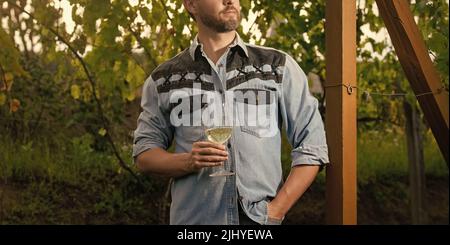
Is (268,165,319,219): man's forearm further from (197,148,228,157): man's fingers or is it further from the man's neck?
the man's neck

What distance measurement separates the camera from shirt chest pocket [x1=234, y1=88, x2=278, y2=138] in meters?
2.60

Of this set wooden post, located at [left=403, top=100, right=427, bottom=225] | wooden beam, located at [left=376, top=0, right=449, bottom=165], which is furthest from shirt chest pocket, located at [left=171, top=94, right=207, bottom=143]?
wooden post, located at [left=403, top=100, right=427, bottom=225]

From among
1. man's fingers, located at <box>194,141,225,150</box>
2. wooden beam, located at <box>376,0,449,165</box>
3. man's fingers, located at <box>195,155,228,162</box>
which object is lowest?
man's fingers, located at <box>195,155,228,162</box>

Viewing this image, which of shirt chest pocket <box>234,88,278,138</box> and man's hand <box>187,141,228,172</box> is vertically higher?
shirt chest pocket <box>234,88,278,138</box>

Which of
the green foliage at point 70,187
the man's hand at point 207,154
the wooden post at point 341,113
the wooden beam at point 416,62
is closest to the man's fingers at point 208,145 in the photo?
the man's hand at point 207,154

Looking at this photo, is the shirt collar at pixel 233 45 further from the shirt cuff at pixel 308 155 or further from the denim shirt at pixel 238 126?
the shirt cuff at pixel 308 155

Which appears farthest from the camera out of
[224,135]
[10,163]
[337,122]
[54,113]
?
[54,113]

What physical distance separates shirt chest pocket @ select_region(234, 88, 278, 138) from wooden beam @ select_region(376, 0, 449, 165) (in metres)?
0.66

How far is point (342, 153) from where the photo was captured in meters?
2.81

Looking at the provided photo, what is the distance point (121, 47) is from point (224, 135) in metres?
1.67

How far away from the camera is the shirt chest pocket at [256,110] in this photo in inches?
102

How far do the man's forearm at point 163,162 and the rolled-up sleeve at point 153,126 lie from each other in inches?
1.1
